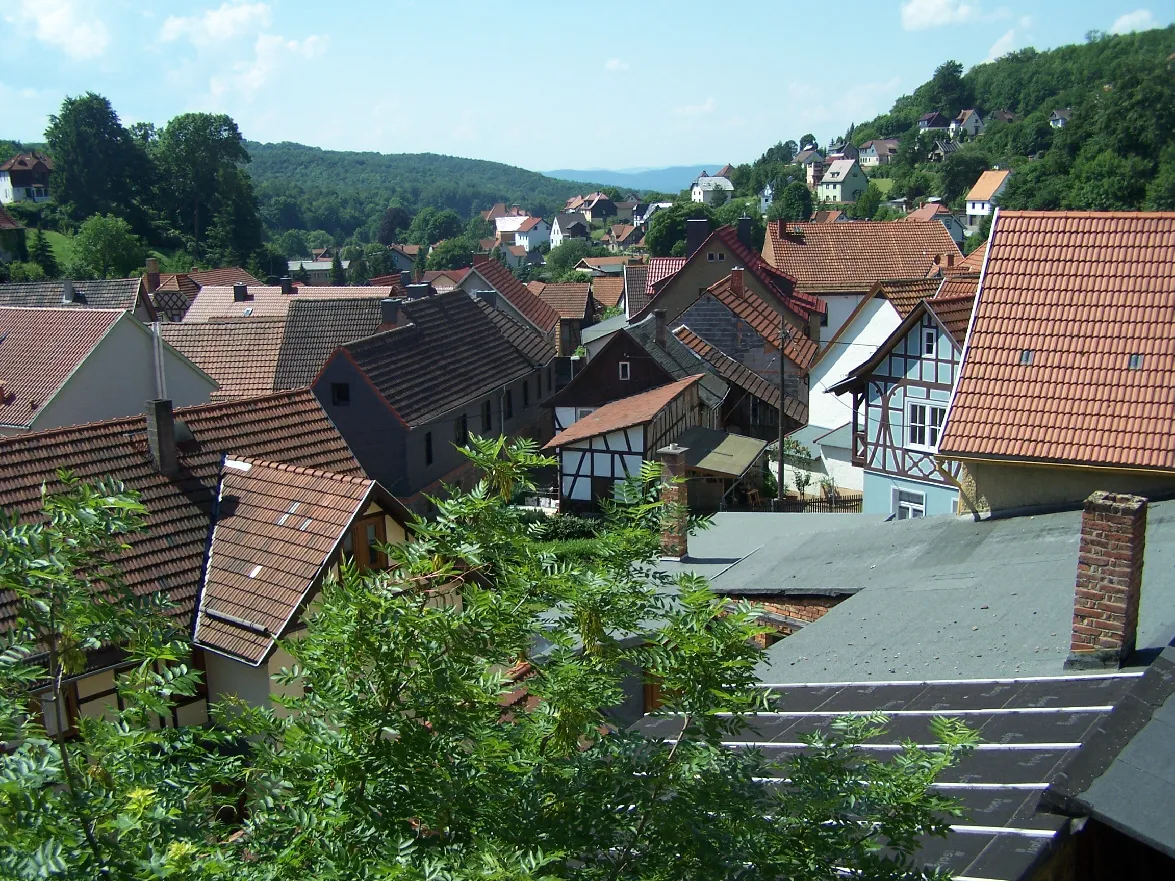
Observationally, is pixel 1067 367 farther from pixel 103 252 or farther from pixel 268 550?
pixel 103 252

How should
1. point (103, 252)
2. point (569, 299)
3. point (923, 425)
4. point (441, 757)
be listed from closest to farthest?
point (441, 757) < point (923, 425) < point (569, 299) < point (103, 252)

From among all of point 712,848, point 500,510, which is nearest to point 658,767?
point 712,848

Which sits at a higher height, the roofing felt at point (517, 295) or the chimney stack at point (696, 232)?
the chimney stack at point (696, 232)

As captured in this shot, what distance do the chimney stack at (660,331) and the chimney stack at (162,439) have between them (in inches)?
886

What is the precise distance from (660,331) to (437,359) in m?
7.79

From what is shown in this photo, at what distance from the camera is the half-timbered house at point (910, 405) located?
76.6 ft

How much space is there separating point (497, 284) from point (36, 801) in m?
48.5

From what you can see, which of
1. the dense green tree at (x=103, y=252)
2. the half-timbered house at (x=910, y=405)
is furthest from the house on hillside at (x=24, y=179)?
the half-timbered house at (x=910, y=405)

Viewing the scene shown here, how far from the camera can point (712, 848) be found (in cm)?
441

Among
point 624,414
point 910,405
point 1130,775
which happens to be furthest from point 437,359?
point 1130,775

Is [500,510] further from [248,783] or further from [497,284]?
[497,284]

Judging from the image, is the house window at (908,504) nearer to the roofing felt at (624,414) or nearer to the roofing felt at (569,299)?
the roofing felt at (624,414)

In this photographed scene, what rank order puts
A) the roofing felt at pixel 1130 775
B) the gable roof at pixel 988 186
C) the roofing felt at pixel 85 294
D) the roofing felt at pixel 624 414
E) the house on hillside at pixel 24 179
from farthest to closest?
the house on hillside at pixel 24 179 → the gable roof at pixel 988 186 → the roofing felt at pixel 85 294 → the roofing felt at pixel 624 414 → the roofing felt at pixel 1130 775

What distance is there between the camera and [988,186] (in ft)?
343
